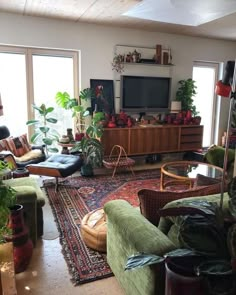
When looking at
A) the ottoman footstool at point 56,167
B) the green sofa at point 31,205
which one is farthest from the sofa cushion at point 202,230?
the ottoman footstool at point 56,167

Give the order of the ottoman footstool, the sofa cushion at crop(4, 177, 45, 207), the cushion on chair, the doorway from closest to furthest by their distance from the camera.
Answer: the sofa cushion at crop(4, 177, 45, 207) < the ottoman footstool < the cushion on chair < the doorway

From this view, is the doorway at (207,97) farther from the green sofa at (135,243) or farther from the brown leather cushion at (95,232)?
the green sofa at (135,243)

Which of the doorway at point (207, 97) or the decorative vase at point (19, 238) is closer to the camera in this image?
the decorative vase at point (19, 238)

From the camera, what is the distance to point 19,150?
4.05m

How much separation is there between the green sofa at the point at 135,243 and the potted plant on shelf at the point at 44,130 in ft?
9.51

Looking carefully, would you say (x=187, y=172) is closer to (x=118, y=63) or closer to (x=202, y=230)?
(x=202, y=230)

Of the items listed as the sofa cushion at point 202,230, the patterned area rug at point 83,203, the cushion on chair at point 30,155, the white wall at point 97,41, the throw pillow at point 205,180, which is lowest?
the patterned area rug at point 83,203

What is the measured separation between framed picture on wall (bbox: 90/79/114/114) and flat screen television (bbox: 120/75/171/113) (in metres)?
0.22

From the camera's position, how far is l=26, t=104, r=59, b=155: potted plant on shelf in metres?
4.48

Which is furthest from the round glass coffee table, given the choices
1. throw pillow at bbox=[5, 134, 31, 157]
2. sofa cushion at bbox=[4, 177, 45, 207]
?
throw pillow at bbox=[5, 134, 31, 157]

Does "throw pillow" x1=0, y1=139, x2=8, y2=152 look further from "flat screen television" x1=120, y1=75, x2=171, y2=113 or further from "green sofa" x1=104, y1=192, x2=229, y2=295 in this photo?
"green sofa" x1=104, y1=192, x2=229, y2=295

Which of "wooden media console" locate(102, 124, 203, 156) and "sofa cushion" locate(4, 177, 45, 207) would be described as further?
"wooden media console" locate(102, 124, 203, 156)

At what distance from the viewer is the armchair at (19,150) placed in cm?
384

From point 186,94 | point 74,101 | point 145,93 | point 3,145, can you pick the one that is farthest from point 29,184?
point 186,94
